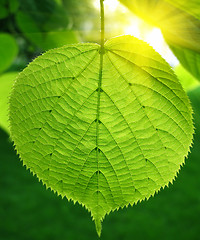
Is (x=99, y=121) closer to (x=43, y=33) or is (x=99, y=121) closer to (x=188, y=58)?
(x=188, y=58)

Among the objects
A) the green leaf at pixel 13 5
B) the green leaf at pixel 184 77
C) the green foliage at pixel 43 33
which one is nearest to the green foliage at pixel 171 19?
the green leaf at pixel 184 77

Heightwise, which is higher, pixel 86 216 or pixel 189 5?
pixel 86 216

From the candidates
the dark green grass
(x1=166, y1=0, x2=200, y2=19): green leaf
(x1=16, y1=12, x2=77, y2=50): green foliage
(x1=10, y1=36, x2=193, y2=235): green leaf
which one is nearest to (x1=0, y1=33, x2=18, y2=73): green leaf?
(x1=16, y1=12, x2=77, y2=50): green foliage

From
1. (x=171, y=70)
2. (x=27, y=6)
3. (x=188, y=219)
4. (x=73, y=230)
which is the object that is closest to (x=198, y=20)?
(x=171, y=70)

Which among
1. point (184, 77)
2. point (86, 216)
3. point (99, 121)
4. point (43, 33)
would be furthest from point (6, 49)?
point (86, 216)

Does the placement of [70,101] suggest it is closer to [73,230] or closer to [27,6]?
[27,6]

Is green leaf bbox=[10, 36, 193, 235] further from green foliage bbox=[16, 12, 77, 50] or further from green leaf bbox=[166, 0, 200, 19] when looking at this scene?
green foliage bbox=[16, 12, 77, 50]
